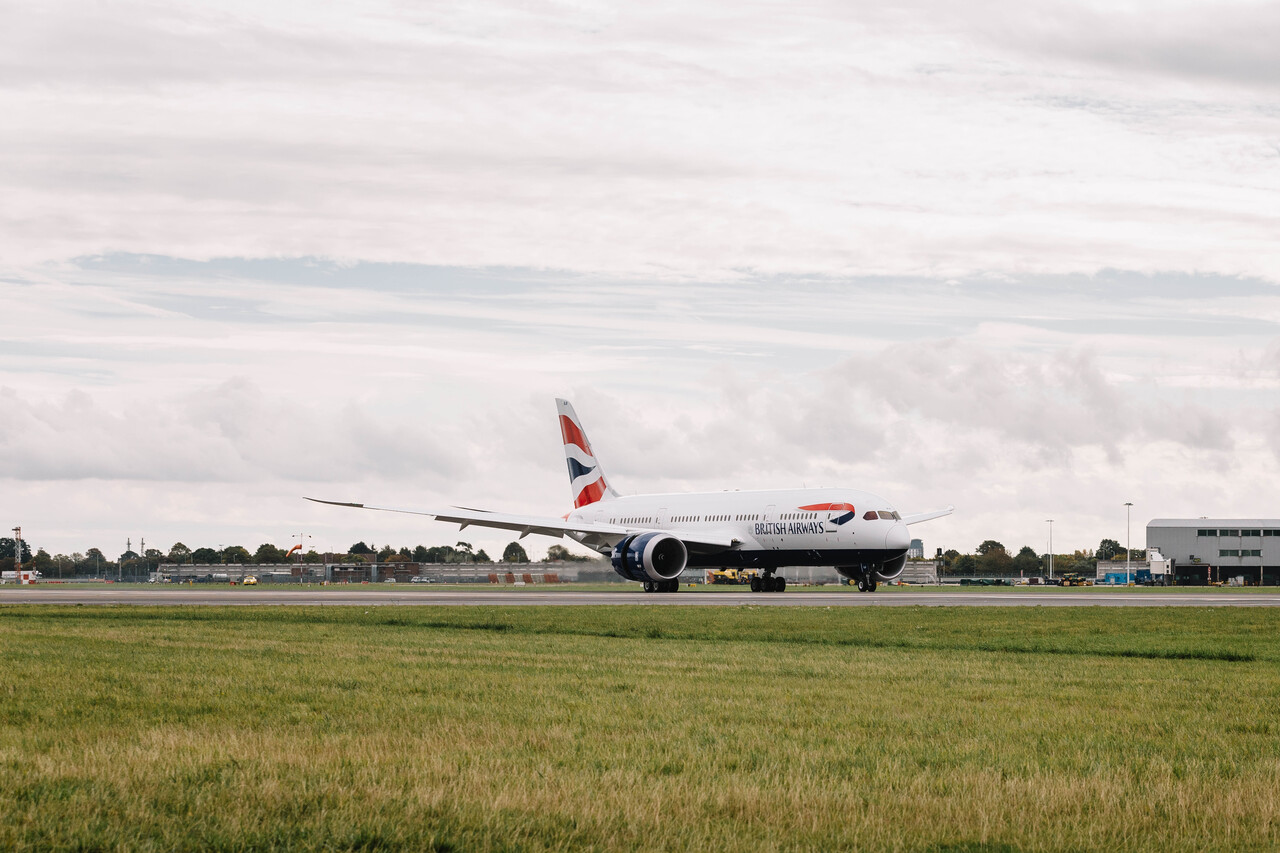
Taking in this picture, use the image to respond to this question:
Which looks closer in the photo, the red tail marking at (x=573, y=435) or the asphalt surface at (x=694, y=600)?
the asphalt surface at (x=694, y=600)

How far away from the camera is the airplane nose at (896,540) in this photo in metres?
50.6

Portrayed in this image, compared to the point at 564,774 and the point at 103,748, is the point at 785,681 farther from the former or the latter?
the point at 103,748

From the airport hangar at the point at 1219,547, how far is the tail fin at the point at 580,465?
81356mm

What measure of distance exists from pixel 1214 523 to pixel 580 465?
296 feet

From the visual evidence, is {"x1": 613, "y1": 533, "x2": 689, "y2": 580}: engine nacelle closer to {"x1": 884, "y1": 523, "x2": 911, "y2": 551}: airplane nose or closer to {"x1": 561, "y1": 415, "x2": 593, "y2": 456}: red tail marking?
{"x1": 884, "y1": 523, "x2": 911, "y2": 551}: airplane nose

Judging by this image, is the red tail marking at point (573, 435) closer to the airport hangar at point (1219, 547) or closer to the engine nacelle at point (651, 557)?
the engine nacelle at point (651, 557)

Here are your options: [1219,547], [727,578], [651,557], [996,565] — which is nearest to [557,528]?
[651,557]

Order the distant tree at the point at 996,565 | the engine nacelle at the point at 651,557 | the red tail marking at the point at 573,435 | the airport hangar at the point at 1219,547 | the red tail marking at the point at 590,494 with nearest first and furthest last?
1. the engine nacelle at the point at 651,557
2. the red tail marking at the point at 590,494
3. the red tail marking at the point at 573,435
4. the airport hangar at the point at 1219,547
5. the distant tree at the point at 996,565

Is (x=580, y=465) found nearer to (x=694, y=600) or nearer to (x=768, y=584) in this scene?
(x=768, y=584)

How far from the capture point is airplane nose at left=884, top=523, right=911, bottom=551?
5059 cm

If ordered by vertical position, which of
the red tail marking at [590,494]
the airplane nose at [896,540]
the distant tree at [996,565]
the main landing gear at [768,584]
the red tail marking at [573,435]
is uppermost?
the red tail marking at [573,435]

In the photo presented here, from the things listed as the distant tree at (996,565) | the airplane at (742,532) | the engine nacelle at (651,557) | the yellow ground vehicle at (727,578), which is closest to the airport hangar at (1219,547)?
the distant tree at (996,565)

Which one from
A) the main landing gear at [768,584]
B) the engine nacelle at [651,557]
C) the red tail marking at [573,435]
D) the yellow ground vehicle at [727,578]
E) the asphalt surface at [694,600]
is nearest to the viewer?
the asphalt surface at [694,600]

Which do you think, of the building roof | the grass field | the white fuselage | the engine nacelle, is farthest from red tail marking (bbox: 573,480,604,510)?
the building roof
